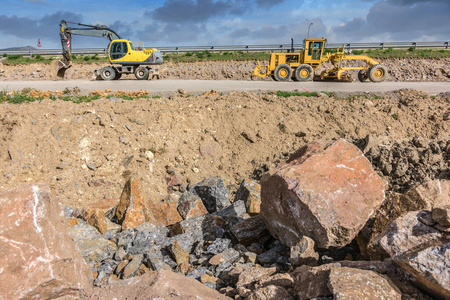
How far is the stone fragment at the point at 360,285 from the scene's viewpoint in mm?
2309

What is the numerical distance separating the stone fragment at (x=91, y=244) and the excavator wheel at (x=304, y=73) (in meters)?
12.9

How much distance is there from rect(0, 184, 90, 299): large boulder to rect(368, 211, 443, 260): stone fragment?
9.16ft

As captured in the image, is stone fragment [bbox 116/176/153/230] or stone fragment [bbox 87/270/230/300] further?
stone fragment [bbox 116/176/153/230]

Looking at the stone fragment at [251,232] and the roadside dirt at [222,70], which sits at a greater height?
the roadside dirt at [222,70]

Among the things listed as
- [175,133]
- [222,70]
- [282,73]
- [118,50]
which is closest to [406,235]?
[175,133]

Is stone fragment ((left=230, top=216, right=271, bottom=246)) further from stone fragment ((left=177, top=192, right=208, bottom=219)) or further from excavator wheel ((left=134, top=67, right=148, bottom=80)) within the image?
excavator wheel ((left=134, top=67, right=148, bottom=80))

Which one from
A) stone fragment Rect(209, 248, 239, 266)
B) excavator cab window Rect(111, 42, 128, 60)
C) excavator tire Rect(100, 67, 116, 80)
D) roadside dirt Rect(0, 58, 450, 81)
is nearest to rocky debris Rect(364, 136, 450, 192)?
stone fragment Rect(209, 248, 239, 266)

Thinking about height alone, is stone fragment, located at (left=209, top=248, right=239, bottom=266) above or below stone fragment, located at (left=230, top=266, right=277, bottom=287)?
below

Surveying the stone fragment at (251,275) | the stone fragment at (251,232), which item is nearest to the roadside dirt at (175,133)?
the stone fragment at (251,232)

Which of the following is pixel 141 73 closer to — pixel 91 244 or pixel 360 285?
pixel 91 244

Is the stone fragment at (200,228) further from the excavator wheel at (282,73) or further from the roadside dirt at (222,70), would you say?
the roadside dirt at (222,70)

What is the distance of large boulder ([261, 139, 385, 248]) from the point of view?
3373mm

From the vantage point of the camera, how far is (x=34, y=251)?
Result: 2.86 m

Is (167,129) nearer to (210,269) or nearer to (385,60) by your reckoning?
(210,269)
